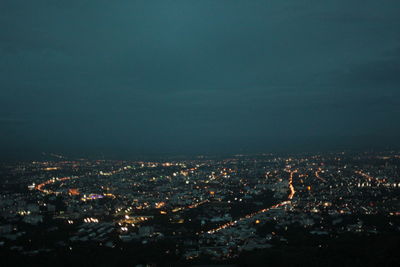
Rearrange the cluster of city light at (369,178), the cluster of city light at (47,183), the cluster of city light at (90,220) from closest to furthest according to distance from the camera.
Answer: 1. the cluster of city light at (90,220)
2. the cluster of city light at (47,183)
3. the cluster of city light at (369,178)

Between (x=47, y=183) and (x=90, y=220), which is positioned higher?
(x=47, y=183)

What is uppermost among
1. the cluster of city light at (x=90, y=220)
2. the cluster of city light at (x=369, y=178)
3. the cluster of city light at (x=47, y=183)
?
the cluster of city light at (x=369, y=178)

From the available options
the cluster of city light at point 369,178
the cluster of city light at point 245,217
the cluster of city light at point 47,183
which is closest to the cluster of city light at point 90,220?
the cluster of city light at point 245,217

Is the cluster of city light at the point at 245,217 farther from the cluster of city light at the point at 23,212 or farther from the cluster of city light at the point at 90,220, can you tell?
the cluster of city light at the point at 23,212

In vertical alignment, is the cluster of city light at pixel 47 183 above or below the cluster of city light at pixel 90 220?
above

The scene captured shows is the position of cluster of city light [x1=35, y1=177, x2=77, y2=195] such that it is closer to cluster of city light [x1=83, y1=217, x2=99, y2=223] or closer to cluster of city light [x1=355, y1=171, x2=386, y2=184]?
cluster of city light [x1=83, y1=217, x2=99, y2=223]

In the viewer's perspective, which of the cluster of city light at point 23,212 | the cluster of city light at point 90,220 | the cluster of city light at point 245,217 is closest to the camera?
the cluster of city light at point 245,217

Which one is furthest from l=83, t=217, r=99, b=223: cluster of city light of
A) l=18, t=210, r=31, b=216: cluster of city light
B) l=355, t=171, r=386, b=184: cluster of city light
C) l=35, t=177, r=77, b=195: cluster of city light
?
l=355, t=171, r=386, b=184: cluster of city light

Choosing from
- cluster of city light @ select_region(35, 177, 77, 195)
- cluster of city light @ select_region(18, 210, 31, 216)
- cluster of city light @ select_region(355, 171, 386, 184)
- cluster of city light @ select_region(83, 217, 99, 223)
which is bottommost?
cluster of city light @ select_region(83, 217, 99, 223)

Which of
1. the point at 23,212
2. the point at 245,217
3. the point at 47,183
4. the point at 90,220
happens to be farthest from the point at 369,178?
the point at 47,183

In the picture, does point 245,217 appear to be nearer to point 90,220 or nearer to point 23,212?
point 90,220

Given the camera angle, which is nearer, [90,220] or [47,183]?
[90,220]

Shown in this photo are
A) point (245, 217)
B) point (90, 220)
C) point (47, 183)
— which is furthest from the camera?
point (47, 183)
